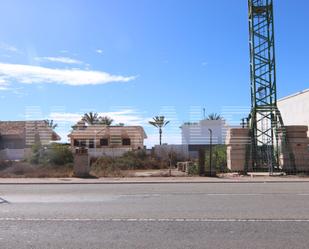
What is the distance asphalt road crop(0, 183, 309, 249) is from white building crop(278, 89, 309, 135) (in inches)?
955

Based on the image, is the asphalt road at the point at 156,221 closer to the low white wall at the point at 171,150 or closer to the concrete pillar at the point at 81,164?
the concrete pillar at the point at 81,164

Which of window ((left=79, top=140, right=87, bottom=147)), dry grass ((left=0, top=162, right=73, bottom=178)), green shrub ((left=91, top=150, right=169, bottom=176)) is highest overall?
window ((left=79, top=140, right=87, bottom=147))

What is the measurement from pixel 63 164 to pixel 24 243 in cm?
2668

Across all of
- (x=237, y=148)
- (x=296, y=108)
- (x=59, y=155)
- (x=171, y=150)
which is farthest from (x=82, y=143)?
(x=237, y=148)

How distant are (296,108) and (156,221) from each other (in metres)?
32.2

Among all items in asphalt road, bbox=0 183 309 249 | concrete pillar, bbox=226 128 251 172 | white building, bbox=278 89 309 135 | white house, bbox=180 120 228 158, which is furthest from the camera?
white house, bbox=180 120 228 158

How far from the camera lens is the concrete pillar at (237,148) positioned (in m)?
28.5

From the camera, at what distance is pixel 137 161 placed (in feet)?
128

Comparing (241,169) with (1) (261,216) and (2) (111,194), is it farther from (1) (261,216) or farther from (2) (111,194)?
(1) (261,216)

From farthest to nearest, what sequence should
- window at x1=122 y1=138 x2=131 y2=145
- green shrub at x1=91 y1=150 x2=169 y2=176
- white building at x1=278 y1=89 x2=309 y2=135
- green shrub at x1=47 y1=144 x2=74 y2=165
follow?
window at x1=122 y1=138 x2=131 y2=145
white building at x1=278 y1=89 x2=309 y2=135
green shrub at x1=91 y1=150 x2=169 y2=176
green shrub at x1=47 y1=144 x2=74 y2=165

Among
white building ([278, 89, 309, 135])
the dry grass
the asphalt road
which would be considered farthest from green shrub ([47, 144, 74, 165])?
the asphalt road

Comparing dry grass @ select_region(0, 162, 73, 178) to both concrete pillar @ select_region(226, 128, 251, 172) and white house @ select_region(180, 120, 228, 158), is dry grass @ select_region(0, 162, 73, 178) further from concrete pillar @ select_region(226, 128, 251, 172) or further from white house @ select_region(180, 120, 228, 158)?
white house @ select_region(180, 120, 228, 158)

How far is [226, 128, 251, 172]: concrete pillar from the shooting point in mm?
28547

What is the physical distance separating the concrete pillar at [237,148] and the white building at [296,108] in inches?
395
